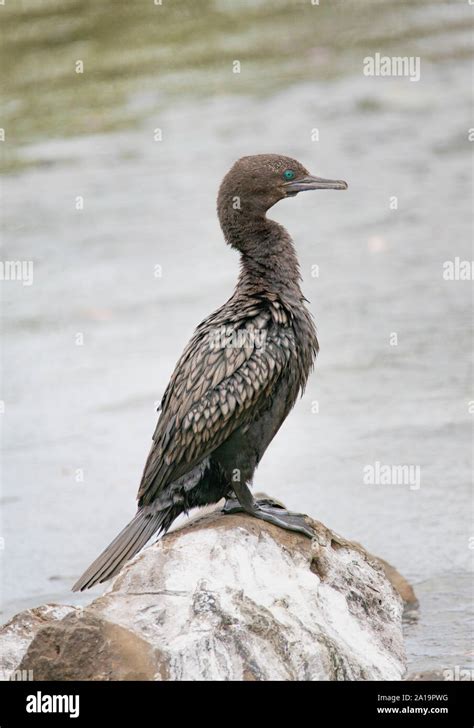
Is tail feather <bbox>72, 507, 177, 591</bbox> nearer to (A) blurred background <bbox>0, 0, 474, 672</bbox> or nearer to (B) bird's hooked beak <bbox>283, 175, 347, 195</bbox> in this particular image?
(A) blurred background <bbox>0, 0, 474, 672</bbox>

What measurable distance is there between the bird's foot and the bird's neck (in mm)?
951

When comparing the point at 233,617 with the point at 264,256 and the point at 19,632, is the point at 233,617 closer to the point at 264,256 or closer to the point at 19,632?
the point at 19,632

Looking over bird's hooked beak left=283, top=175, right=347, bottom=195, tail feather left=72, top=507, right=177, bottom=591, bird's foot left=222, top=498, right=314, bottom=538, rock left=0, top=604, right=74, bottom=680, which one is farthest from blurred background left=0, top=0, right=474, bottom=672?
bird's hooked beak left=283, top=175, right=347, bottom=195

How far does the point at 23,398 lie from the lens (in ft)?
32.0

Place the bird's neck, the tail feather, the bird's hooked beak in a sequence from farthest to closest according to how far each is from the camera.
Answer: the bird's hooked beak → the bird's neck → the tail feather

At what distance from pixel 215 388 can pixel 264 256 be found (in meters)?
0.77

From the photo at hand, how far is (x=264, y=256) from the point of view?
6.20 meters

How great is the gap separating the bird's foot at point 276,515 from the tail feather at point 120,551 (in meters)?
0.33

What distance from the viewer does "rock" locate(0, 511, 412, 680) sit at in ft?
15.5

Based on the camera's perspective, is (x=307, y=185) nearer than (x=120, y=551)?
No

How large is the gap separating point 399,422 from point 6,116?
26.8ft

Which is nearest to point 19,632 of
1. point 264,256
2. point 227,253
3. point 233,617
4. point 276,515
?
point 233,617

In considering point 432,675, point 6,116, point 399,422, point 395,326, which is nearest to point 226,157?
point 6,116

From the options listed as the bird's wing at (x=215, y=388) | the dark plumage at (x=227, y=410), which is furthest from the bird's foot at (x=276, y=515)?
the bird's wing at (x=215, y=388)
